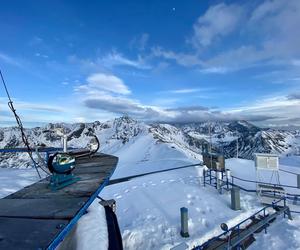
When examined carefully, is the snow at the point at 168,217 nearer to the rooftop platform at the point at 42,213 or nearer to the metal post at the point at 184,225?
the metal post at the point at 184,225

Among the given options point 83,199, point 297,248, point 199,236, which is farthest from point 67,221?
point 297,248

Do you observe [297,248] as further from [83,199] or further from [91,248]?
[83,199]

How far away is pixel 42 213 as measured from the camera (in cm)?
475

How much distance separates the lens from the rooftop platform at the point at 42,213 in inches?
141

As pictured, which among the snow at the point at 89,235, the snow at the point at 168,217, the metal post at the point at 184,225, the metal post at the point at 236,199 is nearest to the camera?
the snow at the point at 89,235

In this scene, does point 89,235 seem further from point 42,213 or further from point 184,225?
point 184,225

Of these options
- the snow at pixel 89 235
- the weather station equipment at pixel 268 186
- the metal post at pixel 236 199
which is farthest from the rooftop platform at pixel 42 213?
the weather station equipment at pixel 268 186

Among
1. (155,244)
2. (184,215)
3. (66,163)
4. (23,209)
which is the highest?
(66,163)

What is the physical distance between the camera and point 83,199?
568cm

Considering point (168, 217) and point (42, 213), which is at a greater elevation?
point (42, 213)

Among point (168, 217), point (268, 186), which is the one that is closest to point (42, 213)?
point (168, 217)

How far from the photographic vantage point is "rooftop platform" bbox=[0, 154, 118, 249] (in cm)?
358

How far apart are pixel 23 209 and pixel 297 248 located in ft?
33.7

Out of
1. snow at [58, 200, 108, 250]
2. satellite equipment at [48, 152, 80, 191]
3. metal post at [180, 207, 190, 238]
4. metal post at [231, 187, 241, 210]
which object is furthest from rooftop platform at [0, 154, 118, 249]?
metal post at [231, 187, 241, 210]
